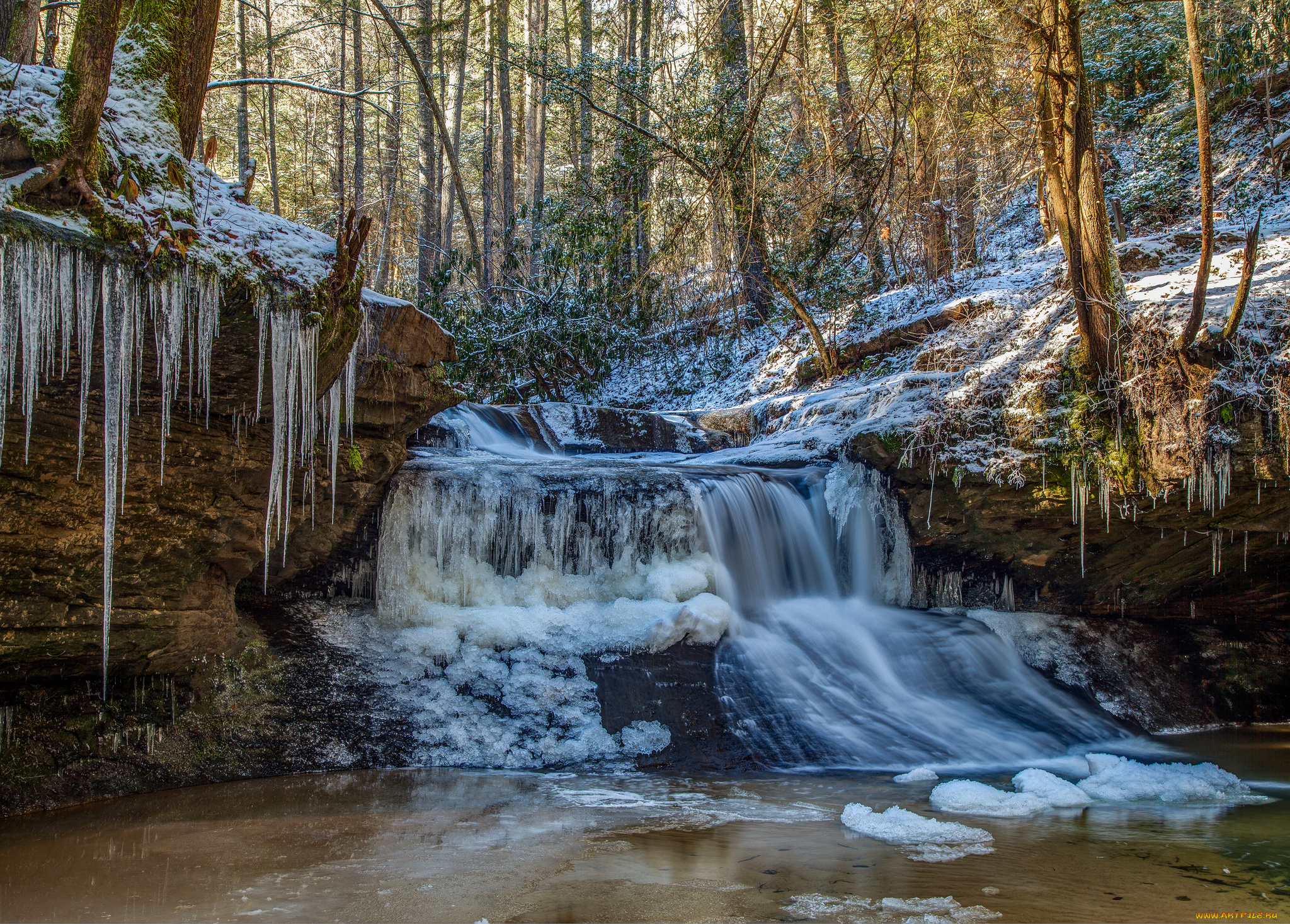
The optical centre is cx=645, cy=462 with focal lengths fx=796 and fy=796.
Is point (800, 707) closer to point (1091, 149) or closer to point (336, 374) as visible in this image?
point (336, 374)

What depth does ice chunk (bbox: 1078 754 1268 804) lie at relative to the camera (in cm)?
493

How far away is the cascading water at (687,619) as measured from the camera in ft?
20.0

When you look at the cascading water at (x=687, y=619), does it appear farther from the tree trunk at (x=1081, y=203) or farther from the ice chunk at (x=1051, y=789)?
the tree trunk at (x=1081, y=203)

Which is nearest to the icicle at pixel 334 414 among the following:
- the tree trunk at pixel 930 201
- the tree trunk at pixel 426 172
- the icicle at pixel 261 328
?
the icicle at pixel 261 328

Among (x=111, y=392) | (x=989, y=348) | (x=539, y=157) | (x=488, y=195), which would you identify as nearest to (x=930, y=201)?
(x=989, y=348)

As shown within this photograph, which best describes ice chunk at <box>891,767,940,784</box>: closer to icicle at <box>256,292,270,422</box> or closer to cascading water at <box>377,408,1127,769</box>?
cascading water at <box>377,408,1127,769</box>

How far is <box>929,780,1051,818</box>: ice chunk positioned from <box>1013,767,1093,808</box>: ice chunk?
0.23 ft

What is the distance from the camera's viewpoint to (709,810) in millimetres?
4695

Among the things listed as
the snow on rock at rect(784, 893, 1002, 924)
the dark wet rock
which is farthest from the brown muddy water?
the dark wet rock

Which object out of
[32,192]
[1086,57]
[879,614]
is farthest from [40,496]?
[1086,57]

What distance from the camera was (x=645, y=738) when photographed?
237 inches

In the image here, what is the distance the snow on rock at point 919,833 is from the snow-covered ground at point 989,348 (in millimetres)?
3897

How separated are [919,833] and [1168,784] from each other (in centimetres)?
206

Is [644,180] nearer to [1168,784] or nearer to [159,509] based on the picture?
[159,509]
